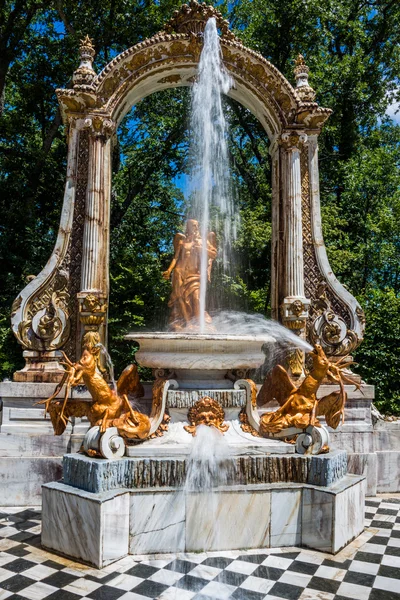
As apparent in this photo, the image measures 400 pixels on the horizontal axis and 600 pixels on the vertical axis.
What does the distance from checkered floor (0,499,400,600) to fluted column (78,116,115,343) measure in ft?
10.6

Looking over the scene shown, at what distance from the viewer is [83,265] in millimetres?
7832

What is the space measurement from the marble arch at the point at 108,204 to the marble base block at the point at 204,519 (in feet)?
9.09

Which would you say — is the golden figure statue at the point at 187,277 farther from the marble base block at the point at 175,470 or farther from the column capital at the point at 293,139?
the marble base block at the point at 175,470

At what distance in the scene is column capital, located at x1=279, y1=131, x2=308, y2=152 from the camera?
8.52 meters

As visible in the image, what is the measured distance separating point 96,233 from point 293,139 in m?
3.48

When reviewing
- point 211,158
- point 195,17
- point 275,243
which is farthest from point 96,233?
point 211,158

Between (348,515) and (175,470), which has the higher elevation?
(175,470)

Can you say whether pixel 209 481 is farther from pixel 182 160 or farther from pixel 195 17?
pixel 182 160

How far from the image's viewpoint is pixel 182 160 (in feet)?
54.2

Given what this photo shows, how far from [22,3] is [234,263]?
8.80m

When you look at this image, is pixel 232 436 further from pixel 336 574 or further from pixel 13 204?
pixel 13 204

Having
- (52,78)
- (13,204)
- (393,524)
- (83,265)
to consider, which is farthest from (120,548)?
(52,78)

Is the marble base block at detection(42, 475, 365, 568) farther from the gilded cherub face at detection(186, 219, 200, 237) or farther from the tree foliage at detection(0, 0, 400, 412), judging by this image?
the tree foliage at detection(0, 0, 400, 412)

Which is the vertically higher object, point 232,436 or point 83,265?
point 83,265
